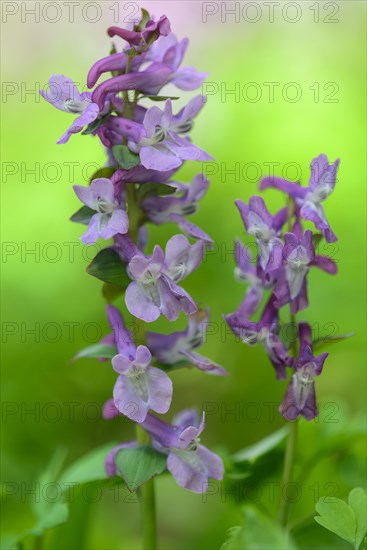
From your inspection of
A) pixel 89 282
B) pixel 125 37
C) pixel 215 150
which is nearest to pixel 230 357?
pixel 89 282

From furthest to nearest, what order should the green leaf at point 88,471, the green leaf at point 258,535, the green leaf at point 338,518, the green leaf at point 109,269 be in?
the green leaf at point 88,471
the green leaf at point 109,269
the green leaf at point 338,518
the green leaf at point 258,535

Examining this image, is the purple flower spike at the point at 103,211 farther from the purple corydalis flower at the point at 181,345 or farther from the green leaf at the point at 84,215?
the purple corydalis flower at the point at 181,345

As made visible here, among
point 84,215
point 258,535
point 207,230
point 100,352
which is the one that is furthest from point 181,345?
point 207,230

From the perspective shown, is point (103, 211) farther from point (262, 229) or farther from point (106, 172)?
point (262, 229)

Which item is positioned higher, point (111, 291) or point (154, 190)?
point (154, 190)

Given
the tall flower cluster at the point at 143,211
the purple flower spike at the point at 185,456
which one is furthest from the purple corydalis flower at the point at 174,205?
the purple flower spike at the point at 185,456

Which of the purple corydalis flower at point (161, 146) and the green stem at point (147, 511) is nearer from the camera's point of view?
the purple corydalis flower at point (161, 146)

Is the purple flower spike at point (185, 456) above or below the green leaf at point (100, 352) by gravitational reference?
below
